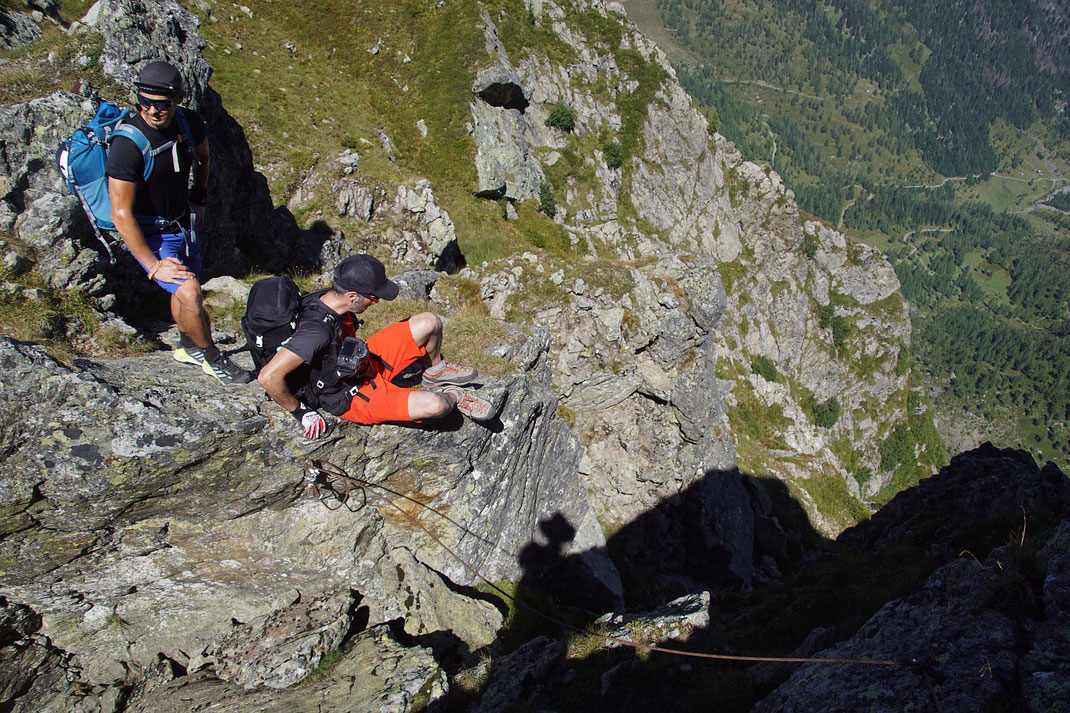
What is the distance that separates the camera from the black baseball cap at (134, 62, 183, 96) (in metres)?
5.95

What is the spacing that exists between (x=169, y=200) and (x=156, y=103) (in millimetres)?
1261

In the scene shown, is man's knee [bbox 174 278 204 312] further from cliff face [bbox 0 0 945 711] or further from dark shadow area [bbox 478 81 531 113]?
dark shadow area [bbox 478 81 531 113]

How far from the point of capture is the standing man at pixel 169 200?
6.20 meters

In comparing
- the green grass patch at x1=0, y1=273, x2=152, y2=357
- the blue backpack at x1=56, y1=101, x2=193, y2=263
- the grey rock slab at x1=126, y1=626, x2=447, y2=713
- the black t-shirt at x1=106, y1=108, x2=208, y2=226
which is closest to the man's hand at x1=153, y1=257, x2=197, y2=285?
the black t-shirt at x1=106, y1=108, x2=208, y2=226

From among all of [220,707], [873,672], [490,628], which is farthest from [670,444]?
[220,707]

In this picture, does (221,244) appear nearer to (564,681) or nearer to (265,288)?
(265,288)

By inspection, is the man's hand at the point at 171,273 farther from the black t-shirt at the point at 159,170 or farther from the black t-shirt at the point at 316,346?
the black t-shirt at the point at 316,346

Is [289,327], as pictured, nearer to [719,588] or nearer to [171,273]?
[171,273]

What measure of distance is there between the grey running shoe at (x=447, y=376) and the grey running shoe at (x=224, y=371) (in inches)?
118

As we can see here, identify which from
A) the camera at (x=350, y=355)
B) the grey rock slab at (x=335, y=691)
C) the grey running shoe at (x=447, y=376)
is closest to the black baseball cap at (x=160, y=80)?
the camera at (x=350, y=355)

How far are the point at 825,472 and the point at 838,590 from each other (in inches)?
1682

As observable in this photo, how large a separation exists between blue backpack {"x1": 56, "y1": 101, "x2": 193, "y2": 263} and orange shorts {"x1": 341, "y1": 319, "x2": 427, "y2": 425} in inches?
153

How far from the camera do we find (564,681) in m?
8.21

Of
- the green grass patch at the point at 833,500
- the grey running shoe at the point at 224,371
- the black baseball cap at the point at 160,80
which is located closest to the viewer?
the black baseball cap at the point at 160,80
